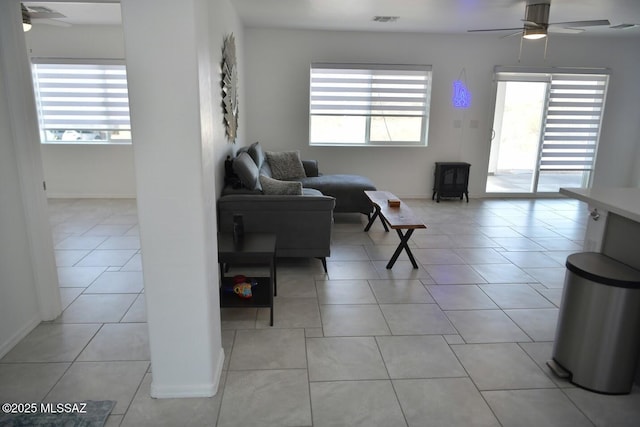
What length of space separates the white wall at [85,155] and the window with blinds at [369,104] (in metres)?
2.86

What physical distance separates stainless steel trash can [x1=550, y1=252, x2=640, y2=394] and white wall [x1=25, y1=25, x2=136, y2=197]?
19.2 feet

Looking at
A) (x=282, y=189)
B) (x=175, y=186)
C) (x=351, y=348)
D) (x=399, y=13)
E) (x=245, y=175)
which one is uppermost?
(x=399, y=13)

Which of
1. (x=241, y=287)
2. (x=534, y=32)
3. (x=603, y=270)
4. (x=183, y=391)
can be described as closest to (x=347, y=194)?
(x=534, y=32)

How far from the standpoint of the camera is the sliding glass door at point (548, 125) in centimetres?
694

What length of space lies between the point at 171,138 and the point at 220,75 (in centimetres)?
244

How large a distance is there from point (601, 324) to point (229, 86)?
382 cm

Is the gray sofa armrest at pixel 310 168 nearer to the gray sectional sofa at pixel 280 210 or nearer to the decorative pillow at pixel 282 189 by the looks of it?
the gray sectional sofa at pixel 280 210

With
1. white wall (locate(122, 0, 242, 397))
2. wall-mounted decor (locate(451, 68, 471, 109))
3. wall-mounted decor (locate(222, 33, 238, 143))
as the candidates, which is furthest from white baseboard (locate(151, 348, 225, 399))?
wall-mounted decor (locate(451, 68, 471, 109))

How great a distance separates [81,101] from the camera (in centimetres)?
641

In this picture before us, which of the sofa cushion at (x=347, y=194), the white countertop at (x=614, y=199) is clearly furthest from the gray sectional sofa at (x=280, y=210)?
the white countertop at (x=614, y=199)

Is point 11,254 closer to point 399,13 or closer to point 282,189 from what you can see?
point 282,189

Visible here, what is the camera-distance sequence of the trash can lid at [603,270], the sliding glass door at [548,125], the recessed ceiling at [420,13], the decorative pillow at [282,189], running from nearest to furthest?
1. the trash can lid at [603,270]
2. the decorative pillow at [282,189]
3. the recessed ceiling at [420,13]
4. the sliding glass door at [548,125]

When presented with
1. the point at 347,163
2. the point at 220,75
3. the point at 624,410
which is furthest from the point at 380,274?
the point at 347,163

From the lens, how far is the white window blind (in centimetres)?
695
